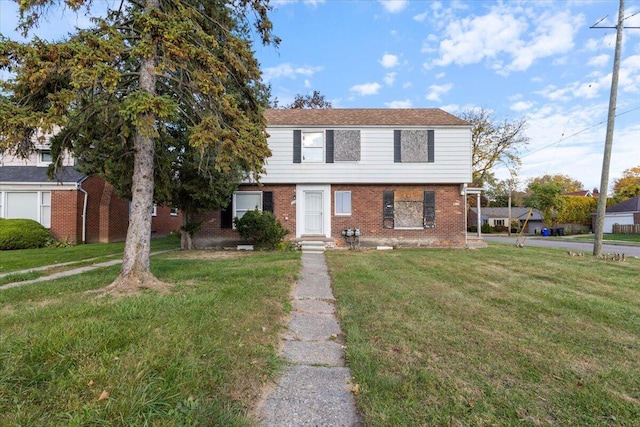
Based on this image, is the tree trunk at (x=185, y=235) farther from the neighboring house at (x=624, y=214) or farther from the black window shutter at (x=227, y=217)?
the neighboring house at (x=624, y=214)

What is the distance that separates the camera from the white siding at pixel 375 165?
13203 millimetres

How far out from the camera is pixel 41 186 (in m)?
14.3

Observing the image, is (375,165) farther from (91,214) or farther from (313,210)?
(91,214)

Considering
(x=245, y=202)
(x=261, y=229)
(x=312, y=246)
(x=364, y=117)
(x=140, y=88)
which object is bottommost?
(x=312, y=246)

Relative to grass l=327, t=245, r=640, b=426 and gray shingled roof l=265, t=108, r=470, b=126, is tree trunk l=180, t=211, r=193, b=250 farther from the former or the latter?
grass l=327, t=245, r=640, b=426

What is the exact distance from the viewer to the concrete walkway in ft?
7.34

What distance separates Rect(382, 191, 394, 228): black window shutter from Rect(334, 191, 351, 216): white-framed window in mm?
1436

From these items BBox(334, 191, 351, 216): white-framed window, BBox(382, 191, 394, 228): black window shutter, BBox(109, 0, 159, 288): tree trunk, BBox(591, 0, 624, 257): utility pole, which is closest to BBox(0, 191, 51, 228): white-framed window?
BBox(109, 0, 159, 288): tree trunk

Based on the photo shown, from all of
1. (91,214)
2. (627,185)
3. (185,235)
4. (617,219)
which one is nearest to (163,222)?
(91,214)

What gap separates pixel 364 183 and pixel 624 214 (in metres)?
35.8

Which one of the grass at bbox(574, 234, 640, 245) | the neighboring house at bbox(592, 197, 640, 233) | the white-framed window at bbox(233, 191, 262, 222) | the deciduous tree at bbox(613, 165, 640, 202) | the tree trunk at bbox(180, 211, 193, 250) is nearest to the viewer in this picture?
the tree trunk at bbox(180, 211, 193, 250)

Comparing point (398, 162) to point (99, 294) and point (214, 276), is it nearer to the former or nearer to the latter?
point (214, 276)

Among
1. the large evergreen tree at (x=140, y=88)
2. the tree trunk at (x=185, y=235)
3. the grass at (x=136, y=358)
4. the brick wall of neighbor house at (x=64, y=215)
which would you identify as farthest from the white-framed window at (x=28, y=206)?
the grass at (x=136, y=358)

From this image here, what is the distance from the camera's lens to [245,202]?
1364cm
